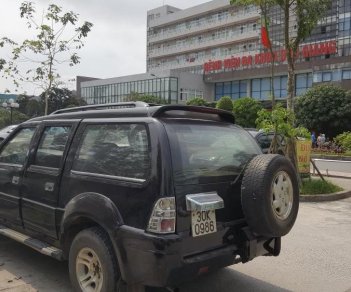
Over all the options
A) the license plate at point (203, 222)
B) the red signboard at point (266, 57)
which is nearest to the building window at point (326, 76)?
the red signboard at point (266, 57)

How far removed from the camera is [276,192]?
409cm

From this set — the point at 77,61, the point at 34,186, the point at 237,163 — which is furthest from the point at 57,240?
the point at 77,61

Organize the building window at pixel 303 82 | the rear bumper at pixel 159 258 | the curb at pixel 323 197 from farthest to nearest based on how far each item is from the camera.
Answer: the building window at pixel 303 82 → the curb at pixel 323 197 → the rear bumper at pixel 159 258

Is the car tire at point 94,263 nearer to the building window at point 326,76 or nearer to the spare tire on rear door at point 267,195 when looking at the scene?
the spare tire on rear door at point 267,195

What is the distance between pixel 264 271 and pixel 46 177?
8.66 ft

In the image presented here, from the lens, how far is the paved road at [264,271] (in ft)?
15.1

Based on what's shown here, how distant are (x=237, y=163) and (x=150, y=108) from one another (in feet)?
3.31

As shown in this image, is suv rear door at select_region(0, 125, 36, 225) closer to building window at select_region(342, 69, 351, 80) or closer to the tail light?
the tail light

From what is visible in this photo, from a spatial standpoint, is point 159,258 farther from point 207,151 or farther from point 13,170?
point 13,170

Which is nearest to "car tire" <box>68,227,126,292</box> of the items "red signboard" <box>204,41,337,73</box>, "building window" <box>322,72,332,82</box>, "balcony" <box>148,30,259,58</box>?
"red signboard" <box>204,41,337,73</box>

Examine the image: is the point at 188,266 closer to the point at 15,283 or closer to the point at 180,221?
the point at 180,221

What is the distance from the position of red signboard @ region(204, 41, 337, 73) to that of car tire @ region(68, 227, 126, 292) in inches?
1816

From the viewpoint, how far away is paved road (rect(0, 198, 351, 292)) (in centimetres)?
459

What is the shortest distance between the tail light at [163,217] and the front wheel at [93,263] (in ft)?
1.63
